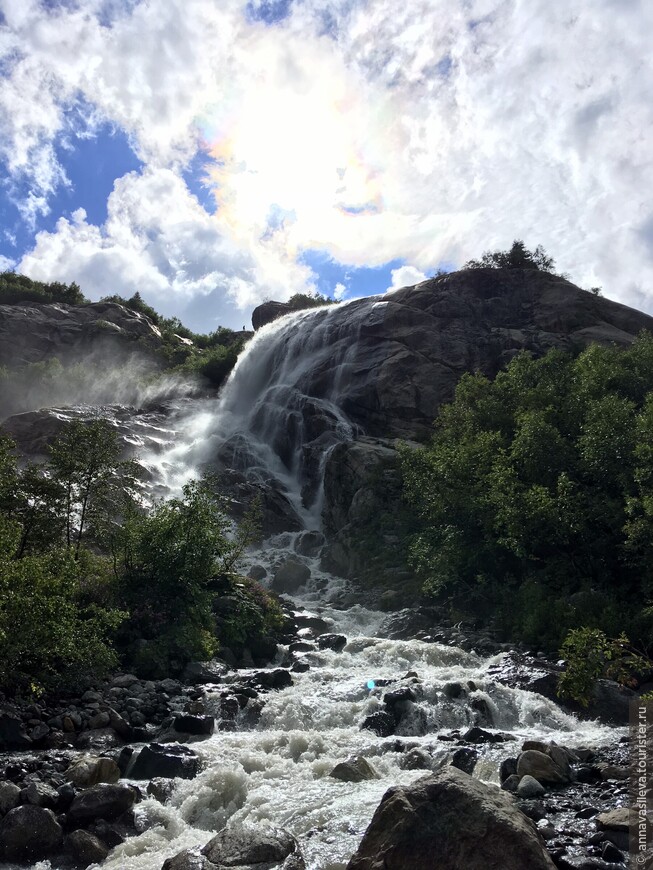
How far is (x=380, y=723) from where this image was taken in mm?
14461

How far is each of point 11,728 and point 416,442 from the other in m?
31.8

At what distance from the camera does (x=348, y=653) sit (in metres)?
20.7

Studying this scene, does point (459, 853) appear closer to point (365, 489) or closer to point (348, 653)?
point (348, 653)

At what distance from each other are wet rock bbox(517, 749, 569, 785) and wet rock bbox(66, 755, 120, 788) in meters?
7.62

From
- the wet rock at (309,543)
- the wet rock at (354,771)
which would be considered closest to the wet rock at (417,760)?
the wet rock at (354,771)

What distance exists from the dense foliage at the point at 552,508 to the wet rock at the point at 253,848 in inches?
503

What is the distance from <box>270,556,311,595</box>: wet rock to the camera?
98.9 ft

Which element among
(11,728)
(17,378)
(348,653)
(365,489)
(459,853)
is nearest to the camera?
(459,853)

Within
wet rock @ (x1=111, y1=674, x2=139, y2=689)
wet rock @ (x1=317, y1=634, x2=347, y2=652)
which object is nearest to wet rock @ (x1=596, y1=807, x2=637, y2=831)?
wet rock @ (x1=111, y1=674, x2=139, y2=689)

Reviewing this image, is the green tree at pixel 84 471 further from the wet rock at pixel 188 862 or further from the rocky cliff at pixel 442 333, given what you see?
the rocky cliff at pixel 442 333

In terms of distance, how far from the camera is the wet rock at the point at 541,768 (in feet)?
36.4

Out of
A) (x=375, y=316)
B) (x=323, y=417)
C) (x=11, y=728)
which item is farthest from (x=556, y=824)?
(x=375, y=316)

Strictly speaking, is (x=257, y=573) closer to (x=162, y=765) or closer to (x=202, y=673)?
(x=202, y=673)

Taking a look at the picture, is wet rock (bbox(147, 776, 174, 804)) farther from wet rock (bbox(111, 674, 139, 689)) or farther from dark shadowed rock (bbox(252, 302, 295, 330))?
dark shadowed rock (bbox(252, 302, 295, 330))
